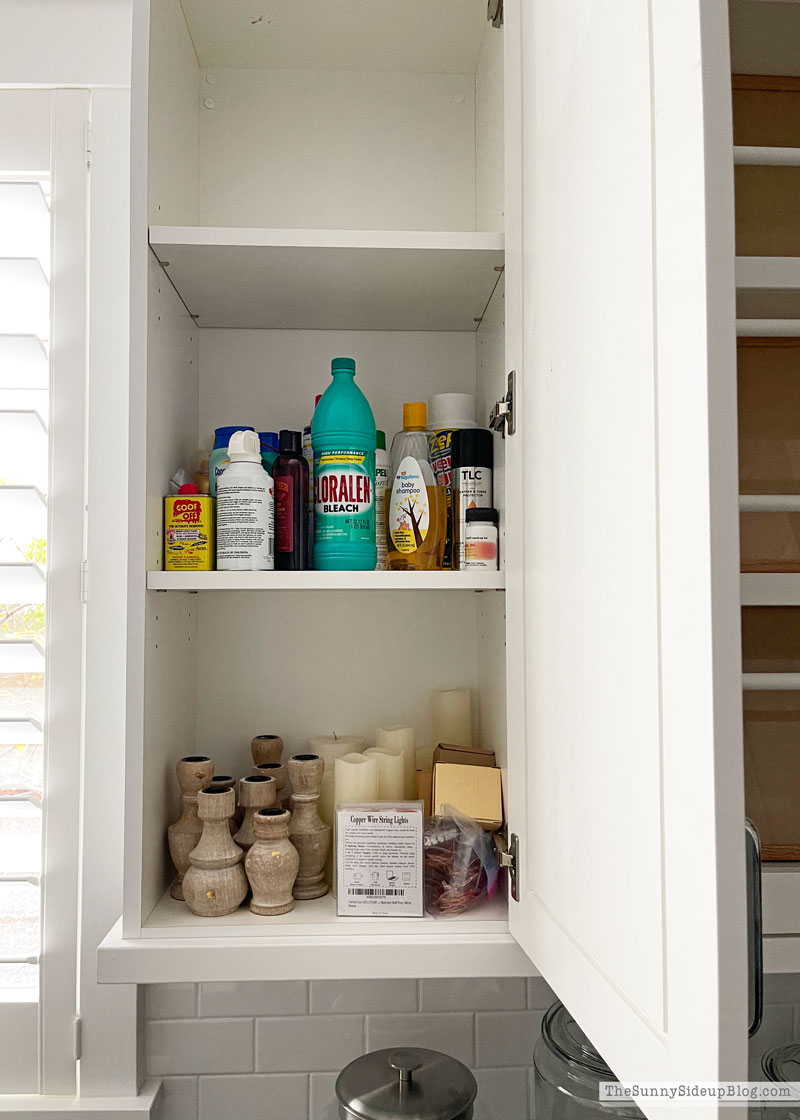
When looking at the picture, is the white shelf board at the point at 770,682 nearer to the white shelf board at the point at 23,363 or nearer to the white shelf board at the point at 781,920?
the white shelf board at the point at 781,920

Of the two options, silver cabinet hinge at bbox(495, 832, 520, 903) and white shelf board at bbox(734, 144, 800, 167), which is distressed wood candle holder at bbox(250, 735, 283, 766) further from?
white shelf board at bbox(734, 144, 800, 167)

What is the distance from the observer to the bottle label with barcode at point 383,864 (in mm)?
935

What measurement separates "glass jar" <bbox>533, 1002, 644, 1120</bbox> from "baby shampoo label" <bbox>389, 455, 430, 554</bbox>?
0.51m

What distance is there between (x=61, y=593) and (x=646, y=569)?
864 mm

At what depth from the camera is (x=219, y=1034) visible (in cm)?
117

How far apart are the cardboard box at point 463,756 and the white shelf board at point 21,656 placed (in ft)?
1.72

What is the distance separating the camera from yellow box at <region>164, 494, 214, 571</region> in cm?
95

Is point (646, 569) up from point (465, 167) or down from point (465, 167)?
down

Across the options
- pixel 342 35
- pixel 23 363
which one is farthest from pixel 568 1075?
pixel 342 35

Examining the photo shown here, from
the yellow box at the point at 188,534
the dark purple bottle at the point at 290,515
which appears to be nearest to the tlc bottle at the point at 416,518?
the dark purple bottle at the point at 290,515

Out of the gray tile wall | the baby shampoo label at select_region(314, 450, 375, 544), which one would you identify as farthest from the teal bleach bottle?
the gray tile wall

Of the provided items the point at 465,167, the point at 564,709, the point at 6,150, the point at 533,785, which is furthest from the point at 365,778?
the point at 6,150

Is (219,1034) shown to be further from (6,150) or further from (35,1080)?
(6,150)

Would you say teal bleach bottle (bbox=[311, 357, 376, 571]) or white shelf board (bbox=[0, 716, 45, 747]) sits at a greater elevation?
teal bleach bottle (bbox=[311, 357, 376, 571])
